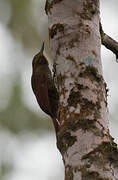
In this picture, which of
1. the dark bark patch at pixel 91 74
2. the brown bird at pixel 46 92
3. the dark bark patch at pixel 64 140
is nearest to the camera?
the dark bark patch at pixel 64 140

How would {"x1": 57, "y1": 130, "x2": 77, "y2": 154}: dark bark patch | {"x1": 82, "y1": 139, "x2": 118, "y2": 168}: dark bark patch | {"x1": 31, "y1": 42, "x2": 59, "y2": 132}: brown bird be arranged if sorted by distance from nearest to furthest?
{"x1": 82, "y1": 139, "x2": 118, "y2": 168}: dark bark patch, {"x1": 57, "y1": 130, "x2": 77, "y2": 154}: dark bark patch, {"x1": 31, "y1": 42, "x2": 59, "y2": 132}: brown bird

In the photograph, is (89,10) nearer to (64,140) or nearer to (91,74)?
(91,74)

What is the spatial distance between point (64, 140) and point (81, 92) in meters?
0.24

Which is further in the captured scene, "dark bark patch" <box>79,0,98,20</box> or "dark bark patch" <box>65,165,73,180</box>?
"dark bark patch" <box>79,0,98,20</box>

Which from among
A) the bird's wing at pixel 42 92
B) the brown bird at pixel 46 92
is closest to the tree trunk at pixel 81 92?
the brown bird at pixel 46 92

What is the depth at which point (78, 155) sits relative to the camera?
8.34ft

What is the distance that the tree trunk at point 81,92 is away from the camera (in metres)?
2.51

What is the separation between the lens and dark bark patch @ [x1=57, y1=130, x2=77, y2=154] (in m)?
2.62

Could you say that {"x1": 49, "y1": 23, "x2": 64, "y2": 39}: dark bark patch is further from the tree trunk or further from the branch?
the branch

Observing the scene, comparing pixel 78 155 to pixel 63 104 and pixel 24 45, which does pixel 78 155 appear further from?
pixel 24 45

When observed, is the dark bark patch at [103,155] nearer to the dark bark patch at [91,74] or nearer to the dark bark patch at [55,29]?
the dark bark patch at [91,74]

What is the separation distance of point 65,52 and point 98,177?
0.79 metres

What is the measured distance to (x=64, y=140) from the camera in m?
2.67

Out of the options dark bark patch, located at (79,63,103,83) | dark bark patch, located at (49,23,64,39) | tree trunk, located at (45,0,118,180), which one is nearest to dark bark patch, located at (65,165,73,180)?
tree trunk, located at (45,0,118,180)
